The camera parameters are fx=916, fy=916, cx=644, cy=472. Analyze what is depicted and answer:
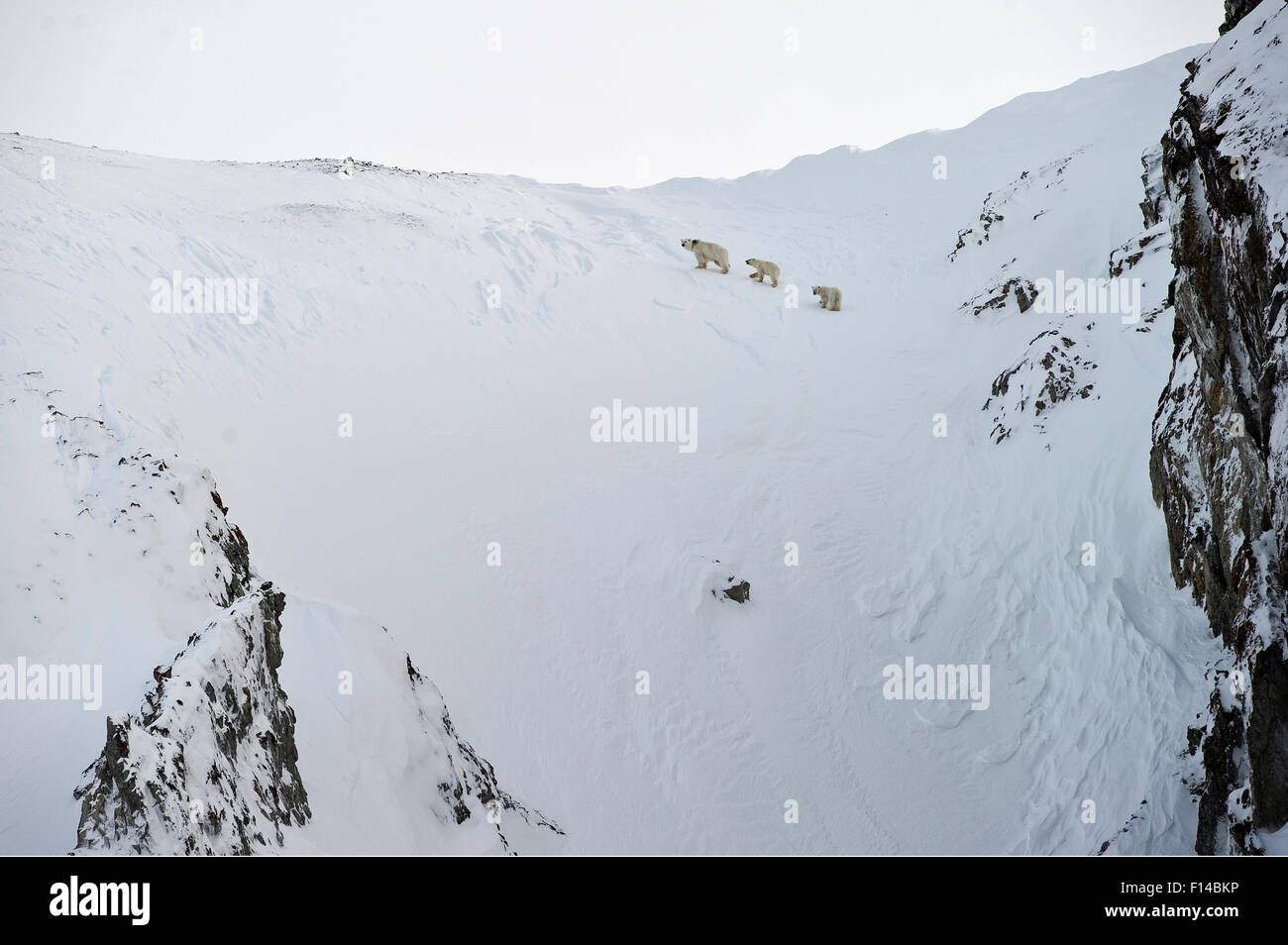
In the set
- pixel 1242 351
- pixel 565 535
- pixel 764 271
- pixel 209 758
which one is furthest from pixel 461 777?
pixel 764 271

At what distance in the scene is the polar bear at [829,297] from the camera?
27000 millimetres

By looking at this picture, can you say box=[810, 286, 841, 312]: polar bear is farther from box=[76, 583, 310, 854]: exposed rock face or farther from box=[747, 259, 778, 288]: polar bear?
box=[76, 583, 310, 854]: exposed rock face

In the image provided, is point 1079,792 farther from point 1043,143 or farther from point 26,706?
point 1043,143

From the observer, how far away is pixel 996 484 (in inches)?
667

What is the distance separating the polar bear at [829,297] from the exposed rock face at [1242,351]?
17.7 m

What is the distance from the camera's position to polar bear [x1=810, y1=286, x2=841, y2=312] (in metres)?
27.0

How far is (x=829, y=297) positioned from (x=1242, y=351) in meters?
20.0

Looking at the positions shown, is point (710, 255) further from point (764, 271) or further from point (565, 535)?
point (565, 535)

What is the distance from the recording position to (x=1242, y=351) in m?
7.47

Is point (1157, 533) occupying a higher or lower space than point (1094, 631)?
higher

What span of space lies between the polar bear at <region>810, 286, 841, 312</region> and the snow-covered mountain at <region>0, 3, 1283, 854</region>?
19.6 inches

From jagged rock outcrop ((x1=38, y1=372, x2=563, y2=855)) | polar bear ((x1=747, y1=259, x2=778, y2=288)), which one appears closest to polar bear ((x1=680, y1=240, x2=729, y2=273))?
polar bear ((x1=747, y1=259, x2=778, y2=288))

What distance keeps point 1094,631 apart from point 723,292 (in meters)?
16.6
